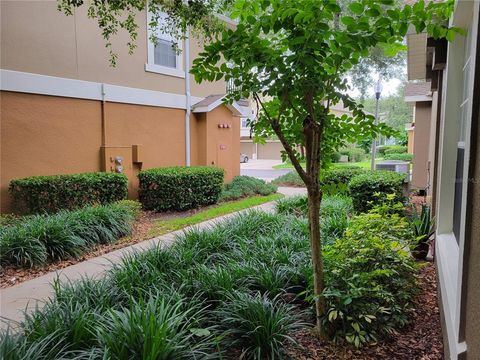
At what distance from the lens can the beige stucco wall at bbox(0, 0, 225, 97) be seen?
301 inches

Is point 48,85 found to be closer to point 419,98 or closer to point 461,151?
point 461,151

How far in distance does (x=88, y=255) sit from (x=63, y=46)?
5.28 meters

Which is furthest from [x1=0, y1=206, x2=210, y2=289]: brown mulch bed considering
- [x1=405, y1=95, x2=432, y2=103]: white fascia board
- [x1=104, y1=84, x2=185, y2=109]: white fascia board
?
[x1=405, y1=95, x2=432, y2=103]: white fascia board

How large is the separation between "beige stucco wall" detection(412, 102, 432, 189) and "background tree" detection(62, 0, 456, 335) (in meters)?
9.57

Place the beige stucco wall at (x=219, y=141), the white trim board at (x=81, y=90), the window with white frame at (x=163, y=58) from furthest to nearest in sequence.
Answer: the beige stucco wall at (x=219, y=141)
the window with white frame at (x=163, y=58)
the white trim board at (x=81, y=90)

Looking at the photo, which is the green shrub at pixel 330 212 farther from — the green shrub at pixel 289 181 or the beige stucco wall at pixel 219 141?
the green shrub at pixel 289 181

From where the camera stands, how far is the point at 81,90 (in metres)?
8.97

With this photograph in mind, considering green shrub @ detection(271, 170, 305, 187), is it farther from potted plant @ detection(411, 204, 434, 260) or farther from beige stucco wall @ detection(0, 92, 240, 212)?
potted plant @ detection(411, 204, 434, 260)

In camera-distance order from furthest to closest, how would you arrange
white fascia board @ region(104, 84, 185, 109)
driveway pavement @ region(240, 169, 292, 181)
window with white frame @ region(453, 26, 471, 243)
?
driveway pavement @ region(240, 169, 292, 181), white fascia board @ region(104, 84, 185, 109), window with white frame @ region(453, 26, 471, 243)

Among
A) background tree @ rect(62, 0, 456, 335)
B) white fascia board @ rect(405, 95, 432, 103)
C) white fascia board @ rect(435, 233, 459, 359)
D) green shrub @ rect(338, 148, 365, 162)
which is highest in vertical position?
white fascia board @ rect(405, 95, 432, 103)

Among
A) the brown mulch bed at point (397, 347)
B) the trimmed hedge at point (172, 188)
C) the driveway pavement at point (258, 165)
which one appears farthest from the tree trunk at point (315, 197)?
the driveway pavement at point (258, 165)

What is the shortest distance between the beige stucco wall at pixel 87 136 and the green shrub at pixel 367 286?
6.92 m

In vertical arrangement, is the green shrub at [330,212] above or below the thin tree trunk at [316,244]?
below

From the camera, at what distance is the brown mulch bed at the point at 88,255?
5047mm
